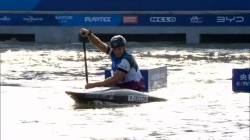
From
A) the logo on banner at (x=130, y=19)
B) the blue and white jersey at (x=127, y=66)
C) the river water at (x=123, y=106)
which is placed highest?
the logo on banner at (x=130, y=19)

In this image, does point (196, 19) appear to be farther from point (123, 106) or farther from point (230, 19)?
point (123, 106)

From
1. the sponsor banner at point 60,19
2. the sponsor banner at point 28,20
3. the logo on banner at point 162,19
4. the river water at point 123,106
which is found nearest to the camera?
the river water at point 123,106

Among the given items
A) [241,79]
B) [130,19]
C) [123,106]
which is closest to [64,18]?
[130,19]

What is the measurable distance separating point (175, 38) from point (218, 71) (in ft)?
39.4

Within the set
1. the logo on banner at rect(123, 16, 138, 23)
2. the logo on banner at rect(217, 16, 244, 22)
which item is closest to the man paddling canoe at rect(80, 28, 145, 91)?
the logo on banner at rect(217, 16, 244, 22)

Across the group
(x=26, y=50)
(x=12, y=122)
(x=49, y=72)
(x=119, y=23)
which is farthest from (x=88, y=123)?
(x=119, y=23)

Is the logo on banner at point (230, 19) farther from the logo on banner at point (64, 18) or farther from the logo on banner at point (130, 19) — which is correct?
the logo on banner at point (64, 18)

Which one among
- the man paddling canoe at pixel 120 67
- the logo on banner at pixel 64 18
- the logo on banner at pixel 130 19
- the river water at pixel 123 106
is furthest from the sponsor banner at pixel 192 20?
the man paddling canoe at pixel 120 67

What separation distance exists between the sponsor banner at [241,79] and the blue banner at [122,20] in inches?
564

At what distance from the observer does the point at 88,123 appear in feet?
39.6
